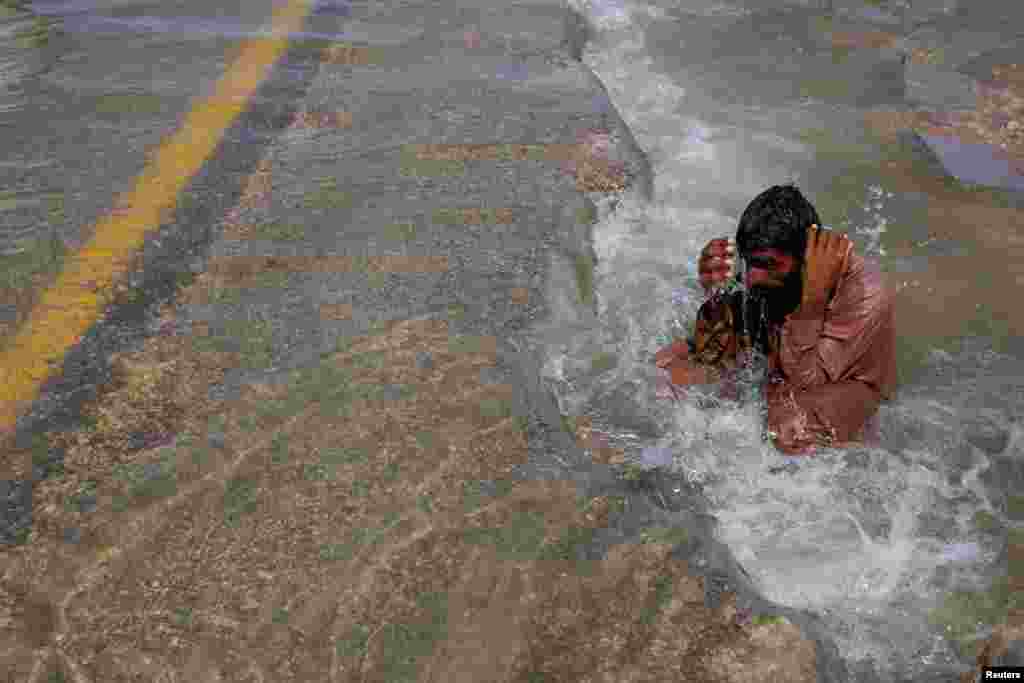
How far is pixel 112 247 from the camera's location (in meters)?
3.49

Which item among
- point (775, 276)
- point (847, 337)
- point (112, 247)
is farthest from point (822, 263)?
point (112, 247)

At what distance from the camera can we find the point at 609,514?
8.40 ft

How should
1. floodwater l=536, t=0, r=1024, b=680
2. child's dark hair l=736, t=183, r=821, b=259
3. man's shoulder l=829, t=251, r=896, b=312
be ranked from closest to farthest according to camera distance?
floodwater l=536, t=0, r=1024, b=680 → child's dark hair l=736, t=183, r=821, b=259 → man's shoulder l=829, t=251, r=896, b=312

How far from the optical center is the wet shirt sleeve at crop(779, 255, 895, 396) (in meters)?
2.84

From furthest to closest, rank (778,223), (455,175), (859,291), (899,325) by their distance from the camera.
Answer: (455,175) < (899,325) < (859,291) < (778,223)

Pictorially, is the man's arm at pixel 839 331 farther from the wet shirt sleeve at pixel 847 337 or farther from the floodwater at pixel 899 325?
the floodwater at pixel 899 325

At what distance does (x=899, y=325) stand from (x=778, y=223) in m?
1.20

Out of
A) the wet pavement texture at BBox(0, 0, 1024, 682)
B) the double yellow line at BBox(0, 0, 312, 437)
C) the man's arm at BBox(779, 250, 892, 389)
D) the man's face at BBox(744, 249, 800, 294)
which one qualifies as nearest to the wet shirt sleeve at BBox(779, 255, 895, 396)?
the man's arm at BBox(779, 250, 892, 389)

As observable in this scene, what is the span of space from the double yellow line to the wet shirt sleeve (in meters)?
2.17

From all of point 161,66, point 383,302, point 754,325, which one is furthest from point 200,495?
point 161,66

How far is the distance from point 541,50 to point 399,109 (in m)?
1.11

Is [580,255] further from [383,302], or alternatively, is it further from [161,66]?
[161,66]

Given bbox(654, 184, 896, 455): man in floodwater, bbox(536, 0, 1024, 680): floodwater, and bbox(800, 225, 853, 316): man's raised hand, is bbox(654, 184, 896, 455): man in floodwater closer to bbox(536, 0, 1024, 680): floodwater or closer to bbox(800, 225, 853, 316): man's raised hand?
bbox(800, 225, 853, 316): man's raised hand

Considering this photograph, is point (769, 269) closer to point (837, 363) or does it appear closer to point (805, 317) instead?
point (805, 317)
